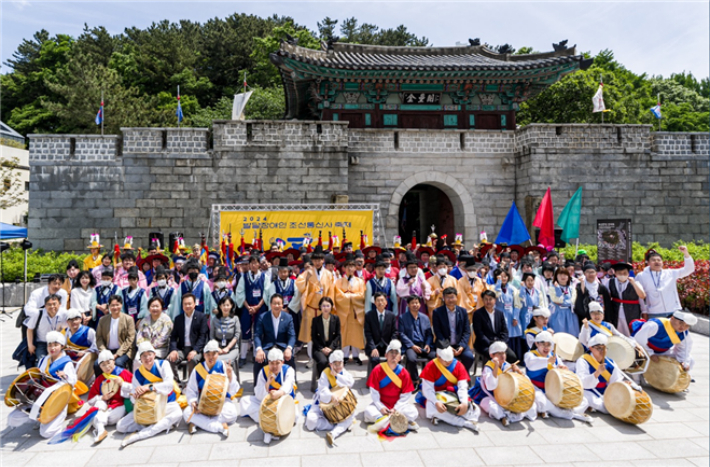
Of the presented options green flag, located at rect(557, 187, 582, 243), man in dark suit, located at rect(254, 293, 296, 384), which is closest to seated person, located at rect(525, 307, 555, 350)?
man in dark suit, located at rect(254, 293, 296, 384)

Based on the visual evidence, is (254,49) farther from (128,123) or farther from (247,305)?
(247,305)

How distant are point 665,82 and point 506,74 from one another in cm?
2944

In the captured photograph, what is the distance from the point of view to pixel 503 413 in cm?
537

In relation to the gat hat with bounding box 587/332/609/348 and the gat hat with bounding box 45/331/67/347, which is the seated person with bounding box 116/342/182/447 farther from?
the gat hat with bounding box 587/332/609/348

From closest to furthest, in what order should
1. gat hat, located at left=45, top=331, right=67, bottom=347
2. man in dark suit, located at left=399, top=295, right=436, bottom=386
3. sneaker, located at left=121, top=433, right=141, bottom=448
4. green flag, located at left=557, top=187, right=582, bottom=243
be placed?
sneaker, located at left=121, top=433, right=141, bottom=448 → gat hat, located at left=45, top=331, right=67, bottom=347 → man in dark suit, located at left=399, top=295, right=436, bottom=386 → green flag, located at left=557, top=187, right=582, bottom=243

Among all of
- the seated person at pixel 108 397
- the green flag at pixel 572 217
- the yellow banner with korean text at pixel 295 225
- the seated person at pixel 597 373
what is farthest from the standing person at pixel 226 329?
the green flag at pixel 572 217

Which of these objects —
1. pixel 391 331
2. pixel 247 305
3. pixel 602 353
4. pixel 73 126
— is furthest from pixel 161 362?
pixel 73 126

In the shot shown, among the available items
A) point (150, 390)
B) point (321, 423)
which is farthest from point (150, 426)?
point (321, 423)

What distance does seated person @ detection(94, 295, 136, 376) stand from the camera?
6023 millimetres

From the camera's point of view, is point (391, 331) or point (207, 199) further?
point (207, 199)

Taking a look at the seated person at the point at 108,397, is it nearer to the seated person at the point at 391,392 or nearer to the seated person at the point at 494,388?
the seated person at the point at 391,392

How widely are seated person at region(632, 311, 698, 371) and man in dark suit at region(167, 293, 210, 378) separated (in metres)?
6.12

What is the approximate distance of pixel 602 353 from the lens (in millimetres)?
5570

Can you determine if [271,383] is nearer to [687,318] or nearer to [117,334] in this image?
[117,334]
